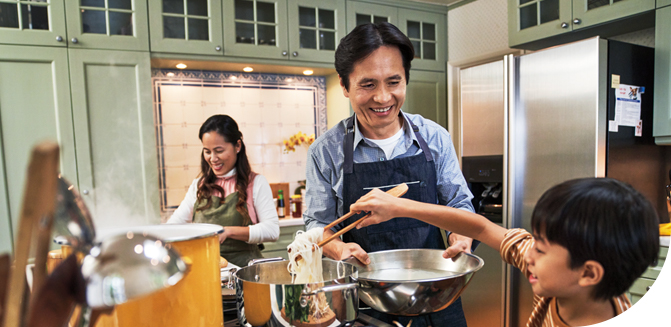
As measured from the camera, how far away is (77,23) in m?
2.36

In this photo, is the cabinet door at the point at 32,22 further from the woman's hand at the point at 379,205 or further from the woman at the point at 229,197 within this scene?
the woman's hand at the point at 379,205

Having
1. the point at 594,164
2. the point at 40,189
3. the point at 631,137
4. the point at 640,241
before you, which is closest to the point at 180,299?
the point at 40,189

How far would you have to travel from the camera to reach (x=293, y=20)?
9.51 feet

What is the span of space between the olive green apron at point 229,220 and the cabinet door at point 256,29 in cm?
111

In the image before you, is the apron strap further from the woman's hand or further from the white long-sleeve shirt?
the white long-sleeve shirt

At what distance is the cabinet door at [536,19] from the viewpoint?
7.63ft

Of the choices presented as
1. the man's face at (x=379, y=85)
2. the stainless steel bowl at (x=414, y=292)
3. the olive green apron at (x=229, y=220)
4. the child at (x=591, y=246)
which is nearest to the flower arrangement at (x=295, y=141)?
the olive green apron at (x=229, y=220)

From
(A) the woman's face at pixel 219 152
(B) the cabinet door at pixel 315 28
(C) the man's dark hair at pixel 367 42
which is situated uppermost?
(B) the cabinet door at pixel 315 28

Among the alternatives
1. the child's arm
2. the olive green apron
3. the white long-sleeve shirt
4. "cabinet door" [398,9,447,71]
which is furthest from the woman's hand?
"cabinet door" [398,9,447,71]

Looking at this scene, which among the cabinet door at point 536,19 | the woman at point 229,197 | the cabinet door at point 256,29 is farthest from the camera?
the cabinet door at point 256,29

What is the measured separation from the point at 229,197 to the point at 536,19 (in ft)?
6.52

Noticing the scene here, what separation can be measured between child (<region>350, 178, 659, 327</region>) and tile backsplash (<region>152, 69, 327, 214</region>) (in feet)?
8.90

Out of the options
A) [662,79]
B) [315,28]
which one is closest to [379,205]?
[662,79]

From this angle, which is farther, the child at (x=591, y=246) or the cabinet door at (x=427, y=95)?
the cabinet door at (x=427, y=95)
